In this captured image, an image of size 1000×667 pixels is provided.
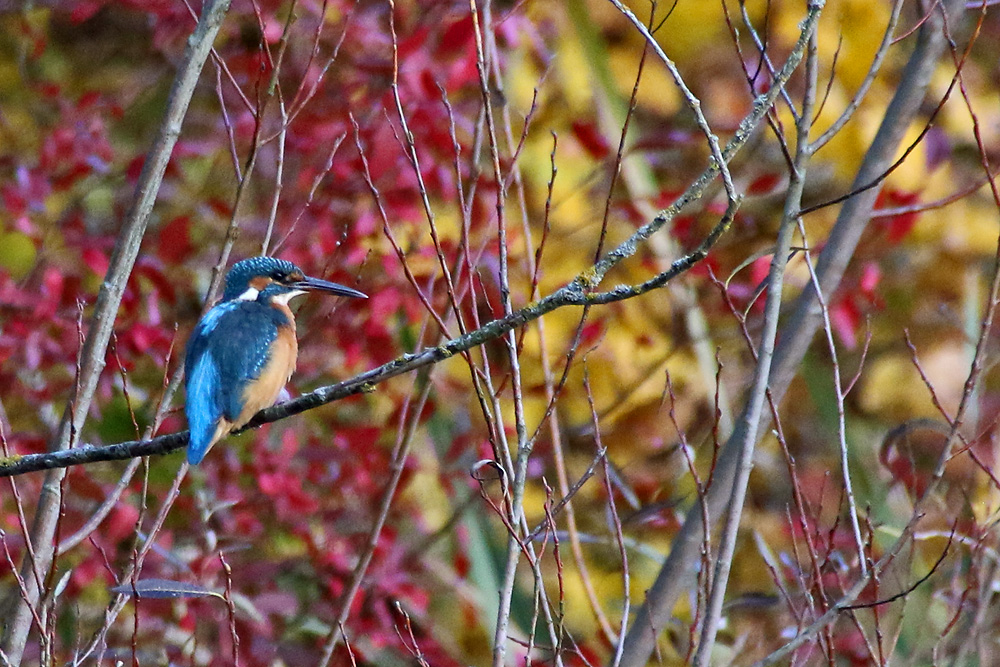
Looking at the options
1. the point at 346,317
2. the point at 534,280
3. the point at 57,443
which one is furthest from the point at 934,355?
Result: the point at 57,443

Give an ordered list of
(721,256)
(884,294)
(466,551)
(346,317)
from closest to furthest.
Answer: (346,317) < (466,551) < (721,256) < (884,294)

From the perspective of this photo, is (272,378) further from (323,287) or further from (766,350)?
(766,350)

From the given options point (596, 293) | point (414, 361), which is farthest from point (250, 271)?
point (596, 293)

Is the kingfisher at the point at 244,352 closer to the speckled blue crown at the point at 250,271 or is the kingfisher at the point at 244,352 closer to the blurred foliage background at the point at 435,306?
the speckled blue crown at the point at 250,271

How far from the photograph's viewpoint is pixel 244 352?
2732mm

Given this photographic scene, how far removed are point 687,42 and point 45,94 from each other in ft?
9.23

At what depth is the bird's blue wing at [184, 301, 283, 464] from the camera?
8.21 ft

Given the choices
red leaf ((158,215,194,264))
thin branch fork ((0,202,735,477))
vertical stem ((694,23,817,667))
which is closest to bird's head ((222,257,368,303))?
red leaf ((158,215,194,264))

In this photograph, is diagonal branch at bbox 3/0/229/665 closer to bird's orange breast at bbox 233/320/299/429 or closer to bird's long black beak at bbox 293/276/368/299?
bird's orange breast at bbox 233/320/299/429

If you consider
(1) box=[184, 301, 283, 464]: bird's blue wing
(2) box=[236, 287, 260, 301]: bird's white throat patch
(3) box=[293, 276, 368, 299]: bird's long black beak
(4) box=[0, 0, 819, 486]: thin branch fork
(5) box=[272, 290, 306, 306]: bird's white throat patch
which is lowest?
(1) box=[184, 301, 283, 464]: bird's blue wing

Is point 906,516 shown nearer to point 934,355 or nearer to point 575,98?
point 934,355

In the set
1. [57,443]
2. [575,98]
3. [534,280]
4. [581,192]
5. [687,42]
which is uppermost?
[687,42]

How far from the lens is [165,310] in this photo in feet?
13.1

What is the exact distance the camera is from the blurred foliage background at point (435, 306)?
3375 mm
